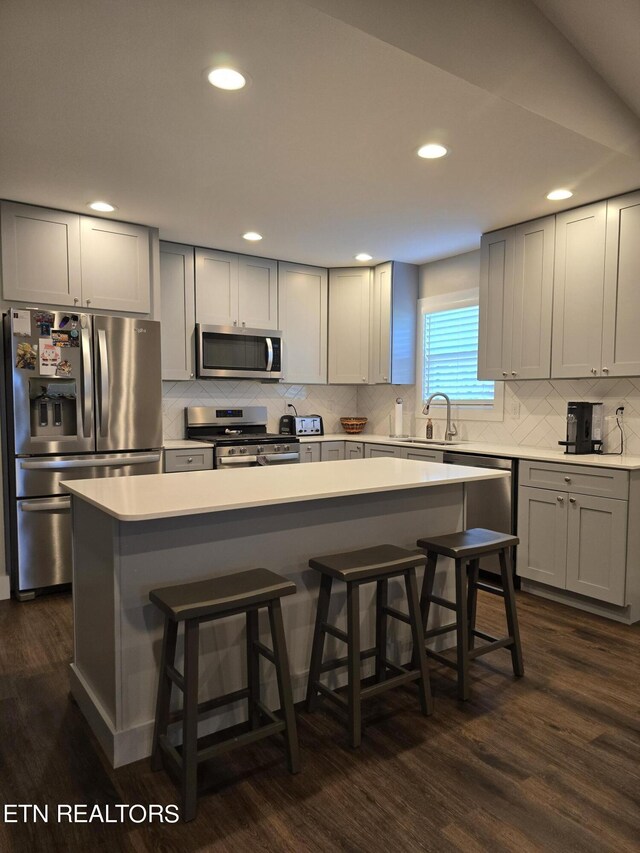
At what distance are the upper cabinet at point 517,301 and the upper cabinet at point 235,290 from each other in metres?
1.83

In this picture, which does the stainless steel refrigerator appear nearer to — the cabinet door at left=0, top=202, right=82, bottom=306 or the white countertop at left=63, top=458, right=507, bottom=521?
the cabinet door at left=0, top=202, right=82, bottom=306

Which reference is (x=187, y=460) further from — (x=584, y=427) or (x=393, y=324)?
(x=584, y=427)

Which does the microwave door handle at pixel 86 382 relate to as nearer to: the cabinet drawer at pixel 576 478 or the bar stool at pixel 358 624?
the bar stool at pixel 358 624

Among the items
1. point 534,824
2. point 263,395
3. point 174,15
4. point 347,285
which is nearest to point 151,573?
point 534,824

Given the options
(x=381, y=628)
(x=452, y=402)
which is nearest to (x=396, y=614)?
(x=381, y=628)

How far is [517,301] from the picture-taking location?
Result: 3971 mm

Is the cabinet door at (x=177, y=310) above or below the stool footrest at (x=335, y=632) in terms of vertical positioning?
above

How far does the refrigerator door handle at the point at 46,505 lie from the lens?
340 centimetres

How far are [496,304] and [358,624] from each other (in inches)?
115

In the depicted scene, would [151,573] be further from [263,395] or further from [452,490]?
[263,395]

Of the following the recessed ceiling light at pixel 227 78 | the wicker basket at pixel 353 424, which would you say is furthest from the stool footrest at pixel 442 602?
the wicker basket at pixel 353 424

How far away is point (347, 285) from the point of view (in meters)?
5.28

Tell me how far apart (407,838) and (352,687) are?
0.48 metres

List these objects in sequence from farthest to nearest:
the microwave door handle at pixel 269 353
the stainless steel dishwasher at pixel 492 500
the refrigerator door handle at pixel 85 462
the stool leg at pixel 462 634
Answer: the microwave door handle at pixel 269 353
the stainless steel dishwasher at pixel 492 500
the refrigerator door handle at pixel 85 462
the stool leg at pixel 462 634
